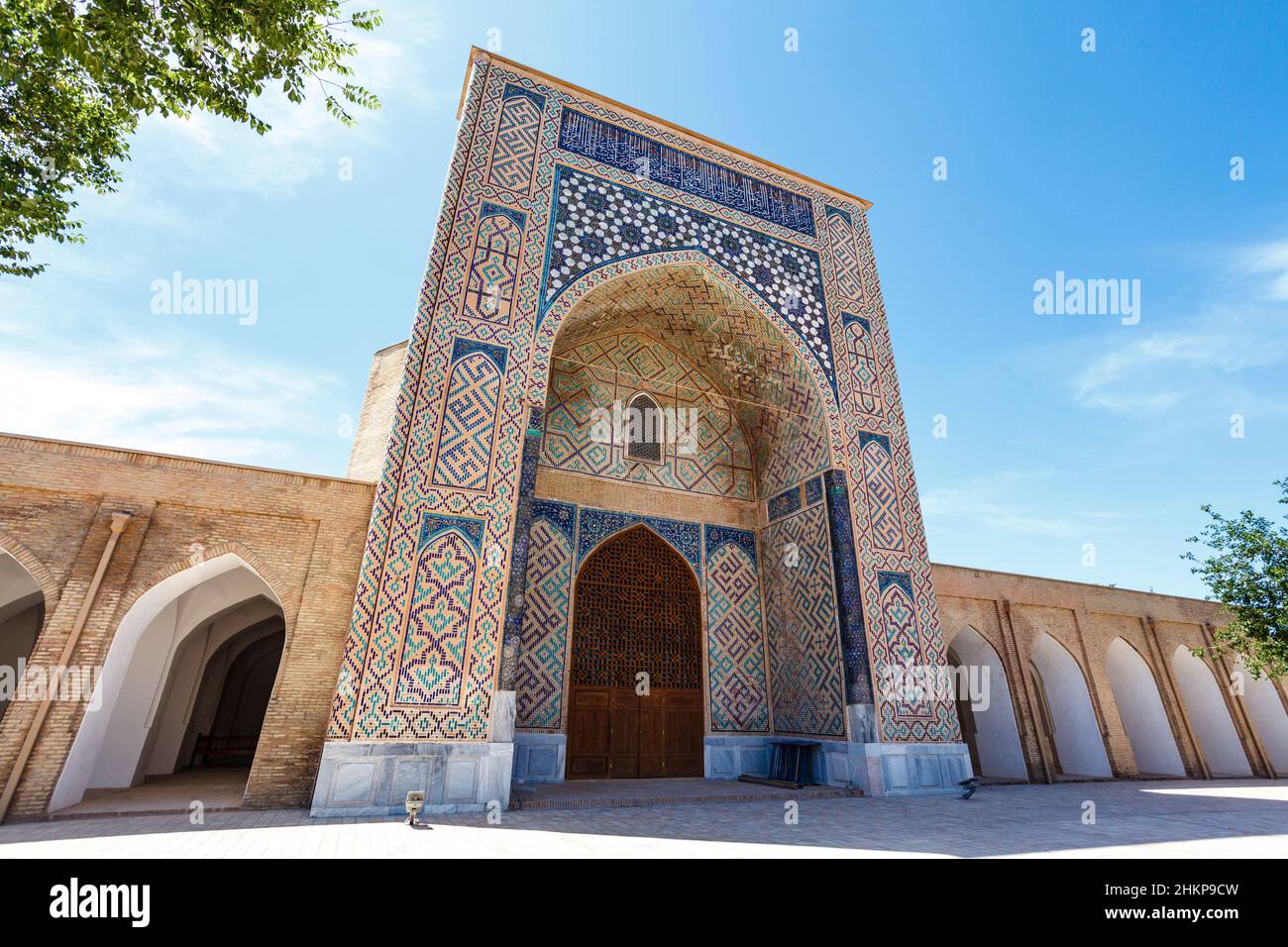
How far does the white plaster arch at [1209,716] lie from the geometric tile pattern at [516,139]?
13121 millimetres

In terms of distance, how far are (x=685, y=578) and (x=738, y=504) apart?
1.44 metres

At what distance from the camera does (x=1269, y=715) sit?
1159cm

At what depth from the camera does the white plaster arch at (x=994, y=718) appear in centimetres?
907

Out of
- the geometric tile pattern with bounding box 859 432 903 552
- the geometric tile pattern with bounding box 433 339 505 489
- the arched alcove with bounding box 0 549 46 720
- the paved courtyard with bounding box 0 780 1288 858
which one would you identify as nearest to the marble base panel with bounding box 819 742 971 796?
the paved courtyard with bounding box 0 780 1288 858

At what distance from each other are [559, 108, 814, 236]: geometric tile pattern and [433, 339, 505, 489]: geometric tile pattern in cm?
335

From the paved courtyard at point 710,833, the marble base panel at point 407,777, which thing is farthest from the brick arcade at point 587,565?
the paved courtyard at point 710,833

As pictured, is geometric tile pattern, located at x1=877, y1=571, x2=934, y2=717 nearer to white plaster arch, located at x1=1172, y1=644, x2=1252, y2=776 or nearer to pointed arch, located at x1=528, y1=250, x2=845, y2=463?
pointed arch, located at x1=528, y1=250, x2=845, y2=463

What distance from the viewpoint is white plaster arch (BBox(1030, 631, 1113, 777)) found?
375 inches

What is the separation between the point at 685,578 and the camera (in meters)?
8.42

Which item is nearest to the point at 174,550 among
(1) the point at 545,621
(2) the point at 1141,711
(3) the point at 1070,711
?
(1) the point at 545,621

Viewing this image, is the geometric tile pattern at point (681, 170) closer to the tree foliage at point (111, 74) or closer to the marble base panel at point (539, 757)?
the tree foliage at point (111, 74)
